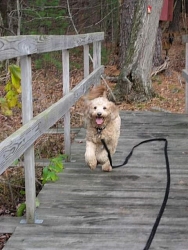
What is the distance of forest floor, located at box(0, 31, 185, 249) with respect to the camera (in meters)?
5.16

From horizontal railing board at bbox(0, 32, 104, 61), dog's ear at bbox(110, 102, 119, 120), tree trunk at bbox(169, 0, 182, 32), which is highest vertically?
tree trunk at bbox(169, 0, 182, 32)

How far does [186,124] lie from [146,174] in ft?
9.85

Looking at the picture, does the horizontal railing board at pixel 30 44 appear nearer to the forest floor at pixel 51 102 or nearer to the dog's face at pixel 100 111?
the dog's face at pixel 100 111

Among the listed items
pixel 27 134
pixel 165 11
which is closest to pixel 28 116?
pixel 27 134

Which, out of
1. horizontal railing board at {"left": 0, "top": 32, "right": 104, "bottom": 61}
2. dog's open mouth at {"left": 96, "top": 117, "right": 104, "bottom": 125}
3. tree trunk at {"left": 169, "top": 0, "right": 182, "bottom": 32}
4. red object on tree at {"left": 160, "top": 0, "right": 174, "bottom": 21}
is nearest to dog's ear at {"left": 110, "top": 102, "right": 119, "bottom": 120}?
dog's open mouth at {"left": 96, "top": 117, "right": 104, "bottom": 125}

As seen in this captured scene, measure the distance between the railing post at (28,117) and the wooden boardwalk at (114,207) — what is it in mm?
162

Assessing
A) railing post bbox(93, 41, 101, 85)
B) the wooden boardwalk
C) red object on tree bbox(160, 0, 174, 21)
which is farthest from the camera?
red object on tree bbox(160, 0, 174, 21)

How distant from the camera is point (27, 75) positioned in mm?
3598

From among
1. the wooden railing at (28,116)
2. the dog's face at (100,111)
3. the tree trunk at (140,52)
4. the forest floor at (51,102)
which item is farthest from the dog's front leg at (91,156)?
the tree trunk at (140,52)

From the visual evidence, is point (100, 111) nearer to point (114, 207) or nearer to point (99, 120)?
point (99, 120)

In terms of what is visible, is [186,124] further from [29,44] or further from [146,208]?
[29,44]

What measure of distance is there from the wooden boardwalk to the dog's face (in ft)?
2.16

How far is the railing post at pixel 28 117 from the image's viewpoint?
11.7 feet

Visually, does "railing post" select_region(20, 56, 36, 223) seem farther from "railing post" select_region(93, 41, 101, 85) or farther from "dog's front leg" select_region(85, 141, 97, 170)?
"railing post" select_region(93, 41, 101, 85)
